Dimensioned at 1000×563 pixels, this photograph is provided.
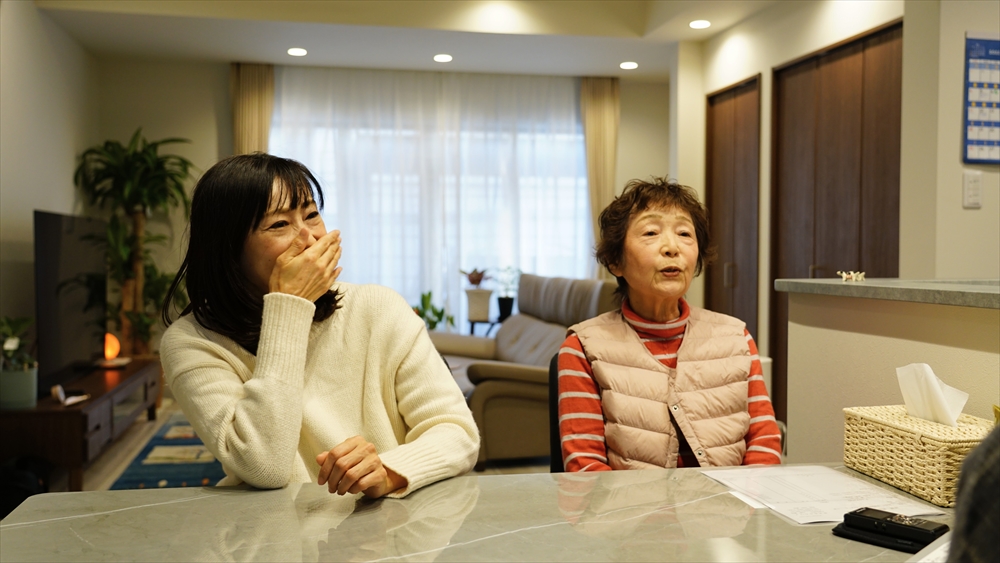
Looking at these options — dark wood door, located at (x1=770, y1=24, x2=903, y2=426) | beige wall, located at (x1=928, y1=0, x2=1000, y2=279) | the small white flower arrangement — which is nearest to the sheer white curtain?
dark wood door, located at (x1=770, y1=24, x2=903, y2=426)

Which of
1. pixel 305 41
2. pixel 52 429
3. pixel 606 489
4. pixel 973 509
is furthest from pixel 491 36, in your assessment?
pixel 973 509

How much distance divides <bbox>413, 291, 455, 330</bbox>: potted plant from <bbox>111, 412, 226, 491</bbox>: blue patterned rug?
1986mm

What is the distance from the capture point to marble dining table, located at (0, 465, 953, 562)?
0.84 m

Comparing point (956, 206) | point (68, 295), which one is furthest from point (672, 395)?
point (68, 295)

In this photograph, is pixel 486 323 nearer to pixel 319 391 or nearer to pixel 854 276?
pixel 854 276

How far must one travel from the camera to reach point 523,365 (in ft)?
13.1

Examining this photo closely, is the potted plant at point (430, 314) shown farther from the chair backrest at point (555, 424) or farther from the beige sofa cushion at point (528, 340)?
the chair backrest at point (555, 424)

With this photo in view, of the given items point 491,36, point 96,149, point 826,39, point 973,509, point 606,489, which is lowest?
point 606,489

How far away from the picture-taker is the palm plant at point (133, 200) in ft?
17.8

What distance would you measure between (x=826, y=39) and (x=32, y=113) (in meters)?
4.37

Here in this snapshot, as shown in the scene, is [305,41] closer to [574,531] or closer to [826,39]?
[826,39]

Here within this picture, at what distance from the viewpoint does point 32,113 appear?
4.47 metres

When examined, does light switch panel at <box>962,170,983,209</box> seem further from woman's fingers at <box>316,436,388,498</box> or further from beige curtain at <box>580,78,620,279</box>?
beige curtain at <box>580,78,620,279</box>

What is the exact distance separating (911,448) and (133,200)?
5.46 m
